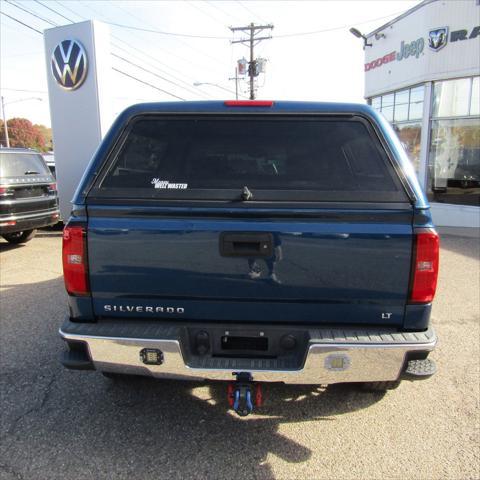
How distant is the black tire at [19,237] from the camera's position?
368 inches

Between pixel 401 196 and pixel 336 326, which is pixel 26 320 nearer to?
pixel 336 326

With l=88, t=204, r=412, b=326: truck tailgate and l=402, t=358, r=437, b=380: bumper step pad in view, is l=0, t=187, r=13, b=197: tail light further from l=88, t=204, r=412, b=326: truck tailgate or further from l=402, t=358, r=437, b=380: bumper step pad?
l=402, t=358, r=437, b=380: bumper step pad

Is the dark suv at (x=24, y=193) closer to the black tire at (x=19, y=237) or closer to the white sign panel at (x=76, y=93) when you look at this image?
the black tire at (x=19, y=237)

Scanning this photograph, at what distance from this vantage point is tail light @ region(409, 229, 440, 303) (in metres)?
2.34

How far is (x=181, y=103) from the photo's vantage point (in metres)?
2.73

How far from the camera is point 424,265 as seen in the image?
7.76ft

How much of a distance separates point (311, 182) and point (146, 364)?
142 cm

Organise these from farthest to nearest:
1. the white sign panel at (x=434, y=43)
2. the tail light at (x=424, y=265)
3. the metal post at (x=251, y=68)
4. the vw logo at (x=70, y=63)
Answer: the metal post at (x=251, y=68) < the white sign panel at (x=434, y=43) < the vw logo at (x=70, y=63) < the tail light at (x=424, y=265)

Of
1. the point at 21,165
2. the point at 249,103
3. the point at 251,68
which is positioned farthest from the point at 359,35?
the point at 251,68

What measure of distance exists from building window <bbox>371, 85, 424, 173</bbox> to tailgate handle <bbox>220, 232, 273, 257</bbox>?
10.8 meters

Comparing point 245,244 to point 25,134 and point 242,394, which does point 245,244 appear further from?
point 25,134

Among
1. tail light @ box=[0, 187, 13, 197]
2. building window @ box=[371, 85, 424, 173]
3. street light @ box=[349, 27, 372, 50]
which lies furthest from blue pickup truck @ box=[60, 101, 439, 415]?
street light @ box=[349, 27, 372, 50]

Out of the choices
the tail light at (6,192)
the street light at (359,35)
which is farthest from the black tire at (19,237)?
the street light at (359,35)

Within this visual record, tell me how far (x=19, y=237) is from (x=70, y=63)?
4005mm
